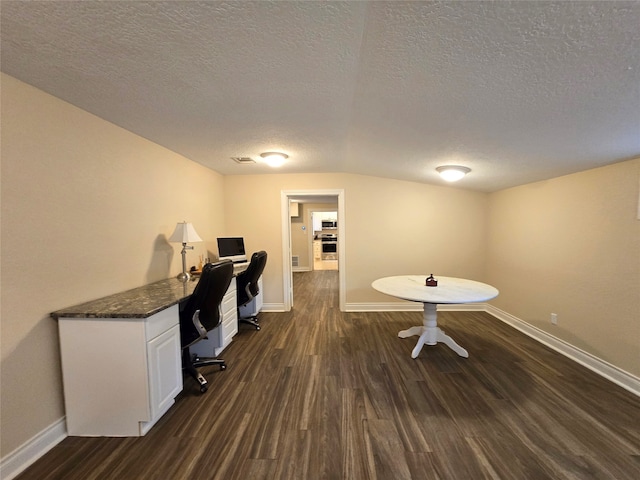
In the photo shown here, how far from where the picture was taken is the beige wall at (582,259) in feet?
6.89

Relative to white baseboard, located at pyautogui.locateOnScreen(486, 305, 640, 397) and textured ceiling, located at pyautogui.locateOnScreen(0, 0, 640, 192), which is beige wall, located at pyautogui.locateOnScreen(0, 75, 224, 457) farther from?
white baseboard, located at pyautogui.locateOnScreen(486, 305, 640, 397)

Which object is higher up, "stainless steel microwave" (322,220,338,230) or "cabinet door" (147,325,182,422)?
"stainless steel microwave" (322,220,338,230)

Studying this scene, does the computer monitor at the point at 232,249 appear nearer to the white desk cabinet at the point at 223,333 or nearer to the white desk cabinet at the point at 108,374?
the white desk cabinet at the point at 223,333

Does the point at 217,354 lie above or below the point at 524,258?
below

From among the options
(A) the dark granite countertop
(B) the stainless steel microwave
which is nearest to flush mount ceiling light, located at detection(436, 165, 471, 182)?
(A) the dark granite countertop

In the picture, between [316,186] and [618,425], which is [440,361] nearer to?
[618,425]

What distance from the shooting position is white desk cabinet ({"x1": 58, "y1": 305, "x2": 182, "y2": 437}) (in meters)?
1.59

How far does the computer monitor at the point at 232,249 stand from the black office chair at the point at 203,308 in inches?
58.8

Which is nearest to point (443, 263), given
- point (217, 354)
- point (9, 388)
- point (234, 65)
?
point (217, 354)

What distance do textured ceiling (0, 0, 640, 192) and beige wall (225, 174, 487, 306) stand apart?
1.74m

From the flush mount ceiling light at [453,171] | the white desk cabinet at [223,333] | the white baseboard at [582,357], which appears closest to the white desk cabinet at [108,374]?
the white desk cabinet at [223,333]

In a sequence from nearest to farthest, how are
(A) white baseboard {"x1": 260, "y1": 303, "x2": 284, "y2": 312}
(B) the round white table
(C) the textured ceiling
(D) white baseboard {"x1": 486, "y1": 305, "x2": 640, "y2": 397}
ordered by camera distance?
(C) the textured ceiling, (D) white baseboard {"x1": 486, "y1": 305, "x2": 640, "y2": 397}, (B) the round white table, (A) white baseboard {"x1": 260, "y1": 303, "x2": 284, "y2": 312}

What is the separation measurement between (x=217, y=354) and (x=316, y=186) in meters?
2.72

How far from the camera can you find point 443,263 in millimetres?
4035
